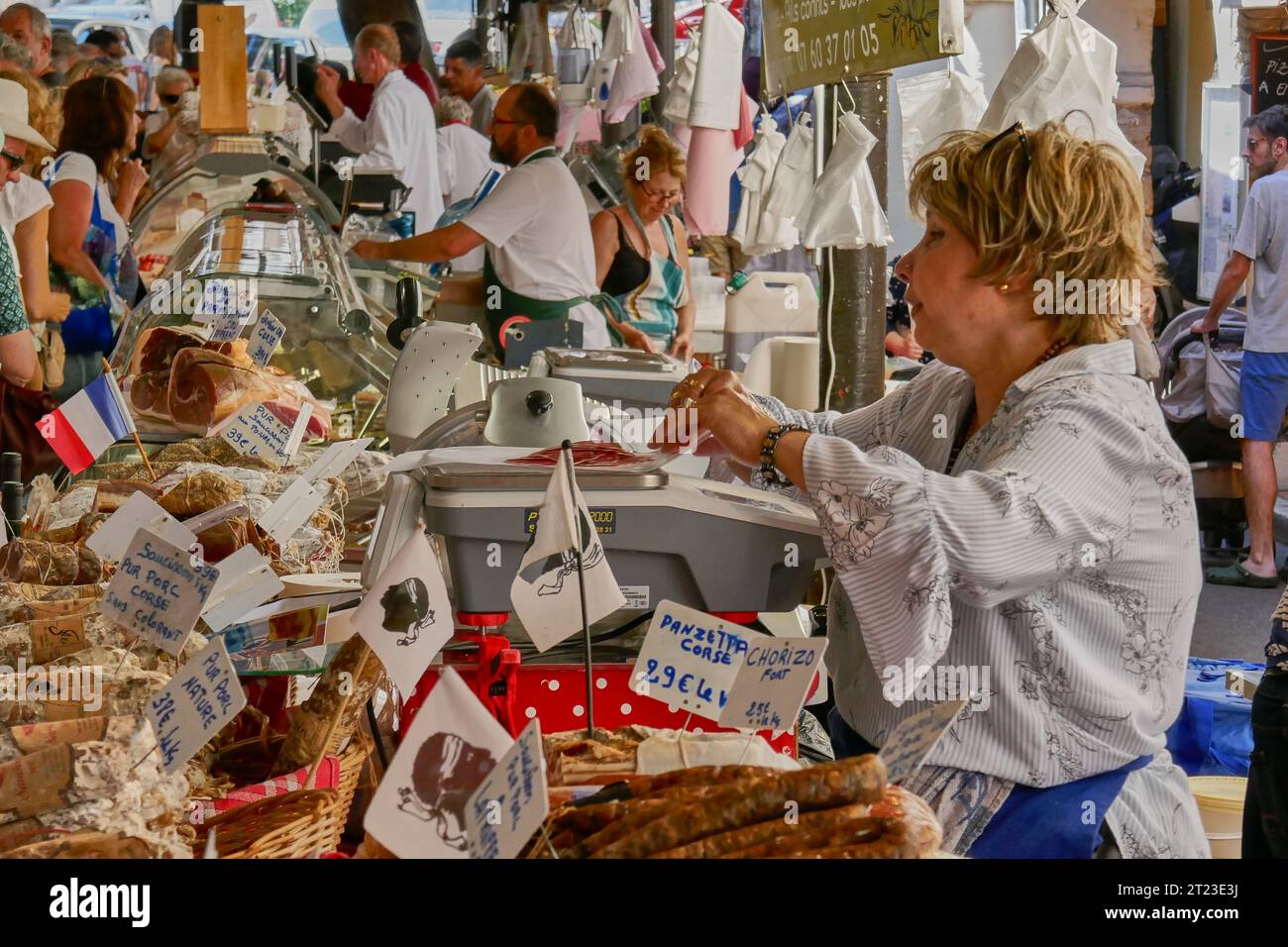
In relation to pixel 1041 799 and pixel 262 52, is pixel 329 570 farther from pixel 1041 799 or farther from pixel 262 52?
pixel 262 52

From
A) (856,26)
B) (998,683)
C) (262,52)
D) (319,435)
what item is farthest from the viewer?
(262,52)

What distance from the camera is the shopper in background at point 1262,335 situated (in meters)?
6.22

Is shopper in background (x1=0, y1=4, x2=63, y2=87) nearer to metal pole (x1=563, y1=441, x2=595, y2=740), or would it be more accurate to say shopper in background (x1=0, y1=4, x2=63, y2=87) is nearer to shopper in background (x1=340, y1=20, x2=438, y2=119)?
shopper in background (x1=340, y1=20, x2=438, y2=119)

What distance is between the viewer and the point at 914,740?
4.71 ft

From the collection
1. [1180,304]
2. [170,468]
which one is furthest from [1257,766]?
[1180,304]

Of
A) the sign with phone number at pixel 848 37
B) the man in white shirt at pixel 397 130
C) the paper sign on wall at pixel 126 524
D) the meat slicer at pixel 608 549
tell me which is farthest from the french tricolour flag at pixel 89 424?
the man in white shirt at pixel 397 130

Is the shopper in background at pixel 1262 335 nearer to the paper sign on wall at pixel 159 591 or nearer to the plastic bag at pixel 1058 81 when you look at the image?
the plastic bag at pixel 1058 81

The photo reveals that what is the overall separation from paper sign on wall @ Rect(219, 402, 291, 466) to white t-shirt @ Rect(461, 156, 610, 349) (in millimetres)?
2270

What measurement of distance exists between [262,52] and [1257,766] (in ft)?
28.4

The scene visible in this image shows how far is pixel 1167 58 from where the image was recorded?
7625 millimetres

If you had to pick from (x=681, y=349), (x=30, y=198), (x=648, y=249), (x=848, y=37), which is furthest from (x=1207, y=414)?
(x=30, y=198)

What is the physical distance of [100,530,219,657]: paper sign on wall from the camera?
1.81 m

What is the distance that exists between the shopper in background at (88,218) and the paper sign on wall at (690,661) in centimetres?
459

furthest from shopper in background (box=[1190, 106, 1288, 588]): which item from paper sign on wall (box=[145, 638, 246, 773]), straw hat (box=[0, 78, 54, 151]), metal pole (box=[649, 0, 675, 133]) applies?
paper sign on wall (box=[145, 638, 246, 773])
